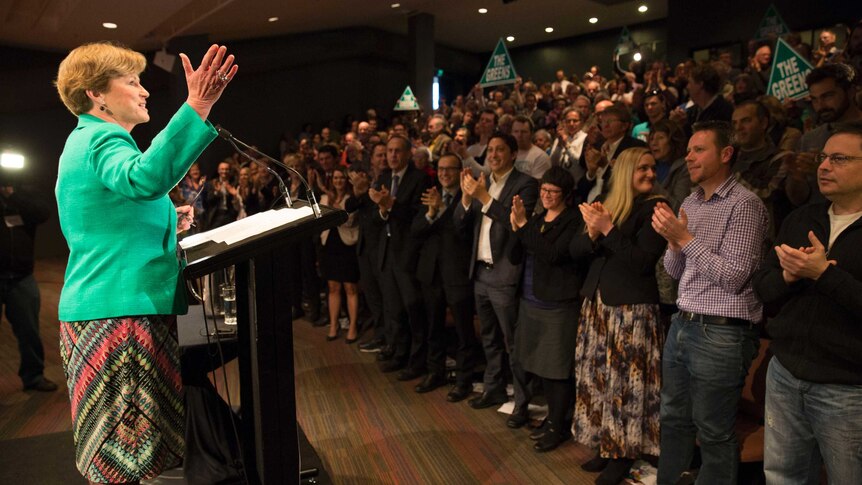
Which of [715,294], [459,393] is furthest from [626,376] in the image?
[459,393]

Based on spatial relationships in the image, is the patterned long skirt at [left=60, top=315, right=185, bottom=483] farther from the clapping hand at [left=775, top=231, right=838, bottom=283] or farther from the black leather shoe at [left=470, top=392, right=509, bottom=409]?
the black leather shoe at [left=470, top=392, right=509, bottom=409]

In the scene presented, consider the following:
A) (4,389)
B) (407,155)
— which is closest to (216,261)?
(407,155)

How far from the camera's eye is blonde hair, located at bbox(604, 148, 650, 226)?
8.38 ft

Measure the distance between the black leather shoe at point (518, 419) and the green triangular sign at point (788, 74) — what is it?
8.04ft

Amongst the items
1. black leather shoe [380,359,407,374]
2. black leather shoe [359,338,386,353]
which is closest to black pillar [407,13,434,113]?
black leather shoe [359,338,386,353]

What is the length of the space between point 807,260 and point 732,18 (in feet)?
32.2

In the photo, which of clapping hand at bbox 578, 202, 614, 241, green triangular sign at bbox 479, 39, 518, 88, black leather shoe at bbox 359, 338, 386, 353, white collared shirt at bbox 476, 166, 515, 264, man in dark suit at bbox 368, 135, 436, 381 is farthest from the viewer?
green triangular sign at bbox 479, 39, 518, 88

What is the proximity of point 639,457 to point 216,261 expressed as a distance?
2173 millimetres

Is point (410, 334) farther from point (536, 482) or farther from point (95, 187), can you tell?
point (95, 187)

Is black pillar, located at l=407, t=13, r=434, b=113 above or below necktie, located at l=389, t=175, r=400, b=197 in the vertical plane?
above

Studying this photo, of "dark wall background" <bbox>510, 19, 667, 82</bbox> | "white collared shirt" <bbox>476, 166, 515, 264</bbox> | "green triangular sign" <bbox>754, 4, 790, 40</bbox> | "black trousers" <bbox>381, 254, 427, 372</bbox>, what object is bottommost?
"black trousers" <bbox>381, 254, 427, 372</bbox>

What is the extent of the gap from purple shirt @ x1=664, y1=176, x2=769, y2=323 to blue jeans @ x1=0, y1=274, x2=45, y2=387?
12.4 ft

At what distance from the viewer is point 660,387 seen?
256 cm

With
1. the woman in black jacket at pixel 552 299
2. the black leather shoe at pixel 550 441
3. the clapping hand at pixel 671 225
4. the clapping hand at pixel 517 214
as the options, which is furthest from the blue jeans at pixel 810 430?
the clapping hand at pixel 517 214
